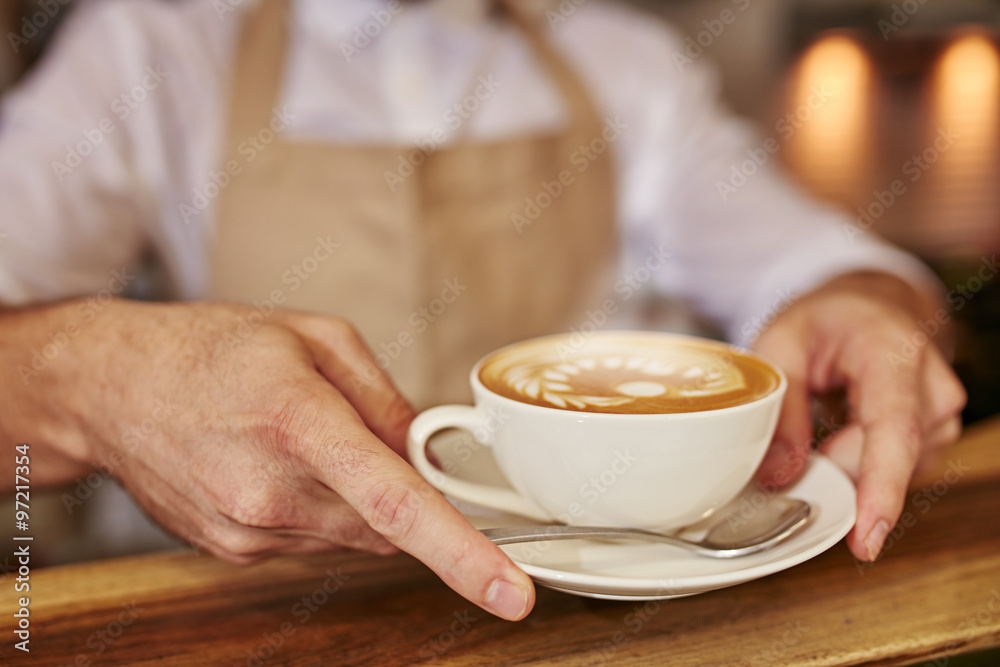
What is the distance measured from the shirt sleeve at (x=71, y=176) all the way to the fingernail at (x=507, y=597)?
104 centimetres

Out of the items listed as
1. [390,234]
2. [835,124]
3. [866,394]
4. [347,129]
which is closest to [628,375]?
[866,394]

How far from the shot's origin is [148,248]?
158 centimetres

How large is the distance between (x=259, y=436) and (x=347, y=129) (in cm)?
103

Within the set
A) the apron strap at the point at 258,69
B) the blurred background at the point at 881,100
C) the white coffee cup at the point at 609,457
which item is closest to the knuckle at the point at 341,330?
the white coffee cup at the point at 609,457

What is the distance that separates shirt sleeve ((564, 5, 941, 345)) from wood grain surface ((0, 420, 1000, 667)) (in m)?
0.98

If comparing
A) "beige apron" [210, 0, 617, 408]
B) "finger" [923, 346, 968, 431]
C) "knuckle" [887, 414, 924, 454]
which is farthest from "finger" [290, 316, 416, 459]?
"beige apron" [210, 0, 617, 408]

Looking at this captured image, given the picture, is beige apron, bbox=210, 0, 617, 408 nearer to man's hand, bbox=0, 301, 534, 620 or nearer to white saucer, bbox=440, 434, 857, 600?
man's hand, bbox=0, 301, 534, 620

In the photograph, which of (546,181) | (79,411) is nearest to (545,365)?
(79,411)

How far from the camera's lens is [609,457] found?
1.88 feet

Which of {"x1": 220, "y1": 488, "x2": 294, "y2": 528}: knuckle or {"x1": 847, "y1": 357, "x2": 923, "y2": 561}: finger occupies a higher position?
{"x1": 220, "y1": 488, "x2": 294, "y2": 528}: knuckle

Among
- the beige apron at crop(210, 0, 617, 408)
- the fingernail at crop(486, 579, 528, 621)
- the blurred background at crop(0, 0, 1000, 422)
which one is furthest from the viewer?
the blurred background at crop(0, 0, 1000, 422)

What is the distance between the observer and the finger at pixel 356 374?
67 cm

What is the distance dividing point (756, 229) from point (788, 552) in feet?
3.96

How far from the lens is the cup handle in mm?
634
